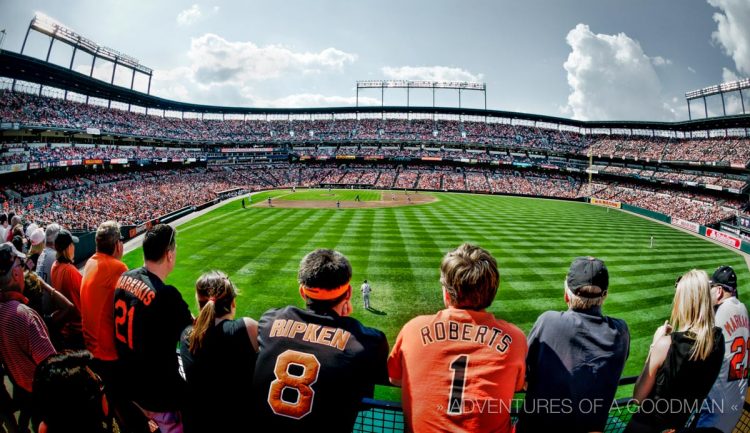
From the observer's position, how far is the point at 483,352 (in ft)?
8.04

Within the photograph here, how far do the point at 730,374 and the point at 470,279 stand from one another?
320 cm

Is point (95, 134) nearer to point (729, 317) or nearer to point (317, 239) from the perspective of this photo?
point (317, 239)

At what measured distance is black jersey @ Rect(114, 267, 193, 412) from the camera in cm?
354

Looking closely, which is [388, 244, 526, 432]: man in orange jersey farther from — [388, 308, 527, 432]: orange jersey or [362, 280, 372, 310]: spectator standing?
[362, 280, 372, 310]: spectator standing

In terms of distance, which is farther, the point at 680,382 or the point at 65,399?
the point at 680,382

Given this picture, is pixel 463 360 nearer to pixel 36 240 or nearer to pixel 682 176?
pixel 36 240

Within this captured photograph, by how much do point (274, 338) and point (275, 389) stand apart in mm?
334

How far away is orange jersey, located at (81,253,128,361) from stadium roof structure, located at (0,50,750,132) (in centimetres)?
4996

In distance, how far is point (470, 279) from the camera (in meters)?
2.57

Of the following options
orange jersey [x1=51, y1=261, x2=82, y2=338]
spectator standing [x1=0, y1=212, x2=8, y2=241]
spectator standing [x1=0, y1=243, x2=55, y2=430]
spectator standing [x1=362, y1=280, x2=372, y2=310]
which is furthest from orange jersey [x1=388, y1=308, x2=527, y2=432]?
spectator standing [x1=0, y1=212, x2=8, y2=241]

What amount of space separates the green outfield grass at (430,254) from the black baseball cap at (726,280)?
7184mm

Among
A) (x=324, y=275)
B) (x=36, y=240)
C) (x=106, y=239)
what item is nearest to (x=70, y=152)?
(x=36, y=240)

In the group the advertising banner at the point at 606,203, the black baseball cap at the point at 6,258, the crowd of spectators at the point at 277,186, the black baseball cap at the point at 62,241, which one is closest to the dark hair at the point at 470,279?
the black baseball cap at the point at 6,258

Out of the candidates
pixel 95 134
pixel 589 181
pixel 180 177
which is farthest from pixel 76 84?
pixel 589 181
